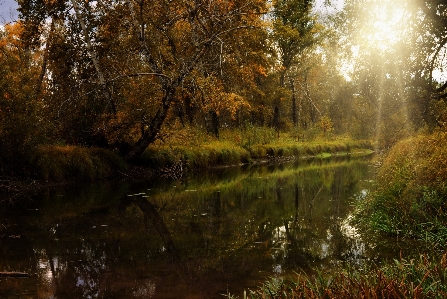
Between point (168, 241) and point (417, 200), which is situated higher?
point (417, 200)

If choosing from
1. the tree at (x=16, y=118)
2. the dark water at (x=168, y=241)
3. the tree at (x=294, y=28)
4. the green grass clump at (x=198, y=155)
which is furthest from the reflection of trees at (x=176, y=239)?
the tree at (x=294, y=28)

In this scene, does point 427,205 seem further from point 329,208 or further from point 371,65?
point 371,65

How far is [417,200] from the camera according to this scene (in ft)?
26.3

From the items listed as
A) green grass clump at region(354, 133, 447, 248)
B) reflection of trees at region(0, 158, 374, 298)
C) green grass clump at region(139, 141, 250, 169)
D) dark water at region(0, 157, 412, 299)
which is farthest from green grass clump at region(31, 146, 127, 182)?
green grass clump at region(354, 133, 447, 248)

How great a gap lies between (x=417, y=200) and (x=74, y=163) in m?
12.3

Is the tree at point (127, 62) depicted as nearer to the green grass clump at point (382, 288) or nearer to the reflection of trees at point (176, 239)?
the reflection of trees at point (176, 239)

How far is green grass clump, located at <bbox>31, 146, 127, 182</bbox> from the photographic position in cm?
1543

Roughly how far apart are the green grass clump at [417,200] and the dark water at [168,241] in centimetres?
63

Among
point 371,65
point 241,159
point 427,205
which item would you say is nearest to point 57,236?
point 427,205

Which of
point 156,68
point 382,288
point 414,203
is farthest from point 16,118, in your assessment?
point 382,288

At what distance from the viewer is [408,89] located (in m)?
13.9

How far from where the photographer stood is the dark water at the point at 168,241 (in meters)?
5.71

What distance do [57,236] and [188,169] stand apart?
43.3 ft

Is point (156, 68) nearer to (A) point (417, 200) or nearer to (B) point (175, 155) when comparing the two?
(B) point (175, 155)
